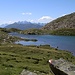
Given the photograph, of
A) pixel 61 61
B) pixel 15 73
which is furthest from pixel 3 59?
pixel 61 61

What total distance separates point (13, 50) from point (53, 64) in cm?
4698

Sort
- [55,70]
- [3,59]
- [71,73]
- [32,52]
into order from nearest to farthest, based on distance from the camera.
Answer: [71,73] < [55,70] < [3,59] < [32,52]

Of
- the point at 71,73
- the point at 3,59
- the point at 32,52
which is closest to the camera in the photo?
the point at 71,73

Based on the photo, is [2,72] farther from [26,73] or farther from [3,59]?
[3,59]

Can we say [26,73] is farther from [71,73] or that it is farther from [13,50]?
[13,50]

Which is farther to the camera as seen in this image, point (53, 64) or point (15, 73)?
point (15, 73)

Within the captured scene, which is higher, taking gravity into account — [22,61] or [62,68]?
[62,68]

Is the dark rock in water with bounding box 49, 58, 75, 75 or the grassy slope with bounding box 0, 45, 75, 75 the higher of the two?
the dark rock in water with bounding box 49, 58, 75, 75

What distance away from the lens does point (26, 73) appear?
27.1 metres

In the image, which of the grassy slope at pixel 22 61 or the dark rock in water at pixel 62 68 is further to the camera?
the grassy slope at pixel 22 61

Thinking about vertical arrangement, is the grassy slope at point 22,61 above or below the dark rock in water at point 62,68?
below

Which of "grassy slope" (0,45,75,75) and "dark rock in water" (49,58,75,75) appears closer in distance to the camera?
"dark rock in water" (49,58,75,75)

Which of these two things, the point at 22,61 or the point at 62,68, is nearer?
the point at 62,68

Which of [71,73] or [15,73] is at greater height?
[71,73]
